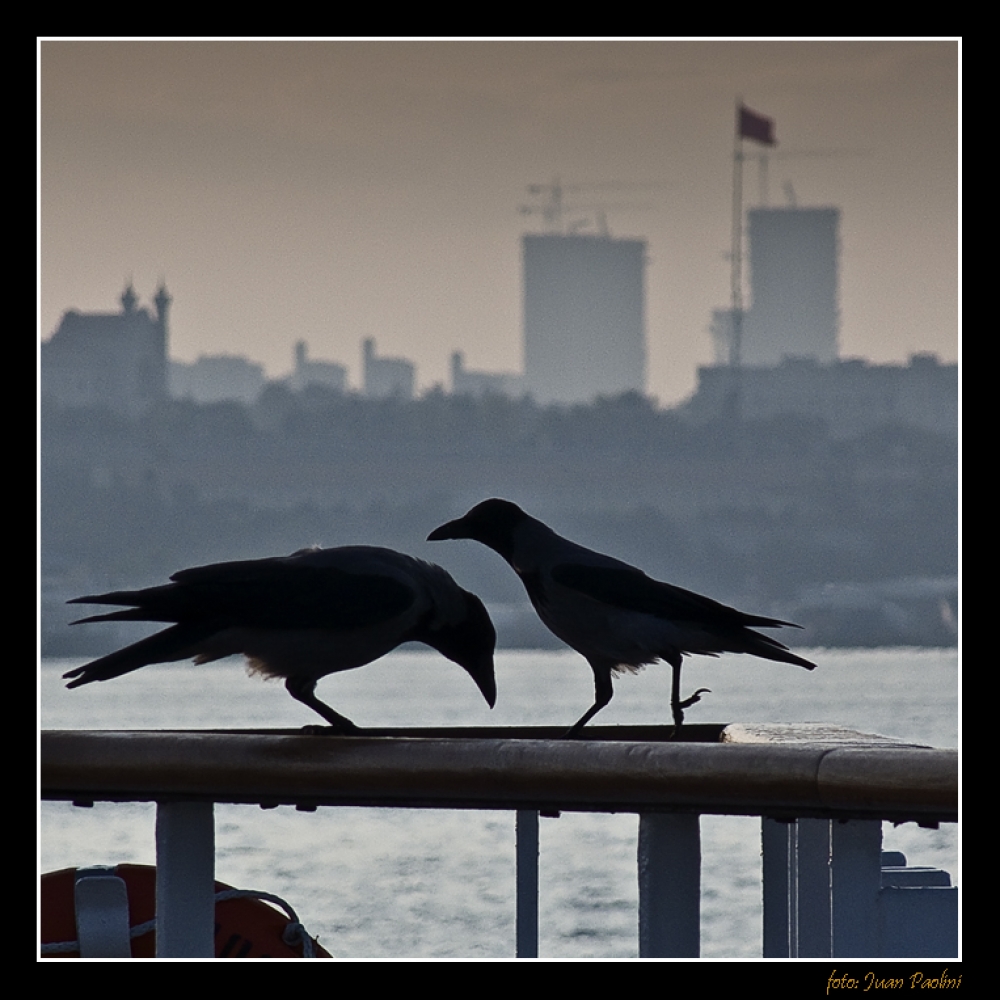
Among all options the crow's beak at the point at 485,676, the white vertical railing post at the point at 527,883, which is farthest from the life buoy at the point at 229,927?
the crow's beak at the point at 485,676

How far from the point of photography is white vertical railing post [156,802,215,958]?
3.24m

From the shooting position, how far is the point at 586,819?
4741 centimetres

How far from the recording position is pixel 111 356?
185875 millimetres

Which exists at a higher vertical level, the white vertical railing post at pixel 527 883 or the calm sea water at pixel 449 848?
the white vertical railing post at pixel 527 883

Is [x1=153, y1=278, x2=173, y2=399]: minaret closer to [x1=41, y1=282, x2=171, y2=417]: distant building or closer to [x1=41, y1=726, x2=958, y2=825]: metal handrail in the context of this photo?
[x1=41, y1=282, x2=171, y2=417]: distant building

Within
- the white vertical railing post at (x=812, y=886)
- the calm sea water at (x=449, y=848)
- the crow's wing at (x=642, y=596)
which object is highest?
the crow's wing at (x=642, y=596)

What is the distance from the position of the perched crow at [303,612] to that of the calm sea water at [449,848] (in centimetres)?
38

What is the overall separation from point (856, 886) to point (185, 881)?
1.16 m

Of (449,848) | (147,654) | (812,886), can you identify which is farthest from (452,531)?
(449,848)

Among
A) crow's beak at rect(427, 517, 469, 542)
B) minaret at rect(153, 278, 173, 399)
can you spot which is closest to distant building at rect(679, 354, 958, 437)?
minaret at rect(153, 278, 173, 399)

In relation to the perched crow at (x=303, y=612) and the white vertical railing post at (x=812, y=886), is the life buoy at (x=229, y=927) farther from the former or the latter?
the white vertical railing post at (x=812, y=886)

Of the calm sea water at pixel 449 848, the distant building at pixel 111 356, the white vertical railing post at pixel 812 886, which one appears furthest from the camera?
the distant building at pixel 111 356

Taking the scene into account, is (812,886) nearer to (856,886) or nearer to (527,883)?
(856,886)

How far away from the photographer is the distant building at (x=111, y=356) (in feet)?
600
